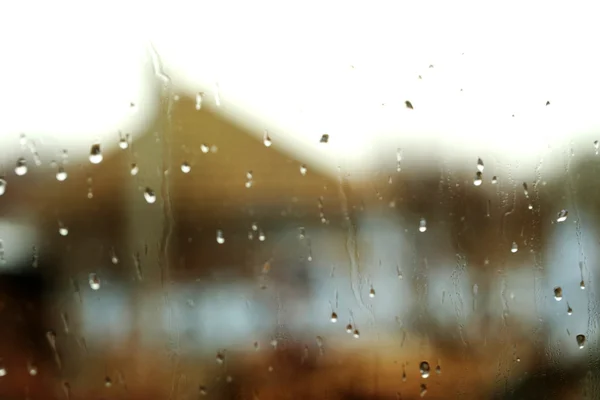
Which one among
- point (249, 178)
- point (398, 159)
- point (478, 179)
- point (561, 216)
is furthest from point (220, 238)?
point (561, 216)

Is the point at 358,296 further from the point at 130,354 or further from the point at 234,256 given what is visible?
the point at 130,354

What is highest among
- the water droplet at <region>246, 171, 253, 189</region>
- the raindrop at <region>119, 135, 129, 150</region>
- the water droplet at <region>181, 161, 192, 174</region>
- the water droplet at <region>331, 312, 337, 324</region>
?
the raindrop at <region>119, 135, 129, 150</region>

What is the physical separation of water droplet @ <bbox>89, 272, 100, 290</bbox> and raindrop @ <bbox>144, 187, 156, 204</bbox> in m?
0.18

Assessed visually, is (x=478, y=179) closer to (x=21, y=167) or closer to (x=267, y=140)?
(x=267, y=140)

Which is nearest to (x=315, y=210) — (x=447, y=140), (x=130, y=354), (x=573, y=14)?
(x=447, y=140)

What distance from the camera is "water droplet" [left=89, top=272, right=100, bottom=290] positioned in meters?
1.20

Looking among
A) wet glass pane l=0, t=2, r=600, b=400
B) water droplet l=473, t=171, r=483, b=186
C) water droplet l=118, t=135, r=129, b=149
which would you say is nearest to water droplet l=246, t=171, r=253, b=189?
wet glass pane l=0, t=2, r=600, b=400

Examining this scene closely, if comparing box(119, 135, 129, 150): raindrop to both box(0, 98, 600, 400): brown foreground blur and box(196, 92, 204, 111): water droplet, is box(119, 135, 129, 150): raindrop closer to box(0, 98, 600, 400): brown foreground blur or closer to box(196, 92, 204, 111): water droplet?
box(0, 98, 600, 400): brown foreground blur

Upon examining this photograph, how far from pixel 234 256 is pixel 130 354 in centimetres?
28

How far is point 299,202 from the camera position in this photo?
49.1 inches

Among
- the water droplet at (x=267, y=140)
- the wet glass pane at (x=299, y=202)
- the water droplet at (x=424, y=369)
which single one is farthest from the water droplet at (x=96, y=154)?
the water droplet at (x=424, y=369)

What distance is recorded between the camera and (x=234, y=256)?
1226 millimetres

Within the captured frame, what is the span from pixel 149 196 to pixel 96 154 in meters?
0.13

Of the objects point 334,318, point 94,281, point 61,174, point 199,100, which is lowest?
point 334,318
